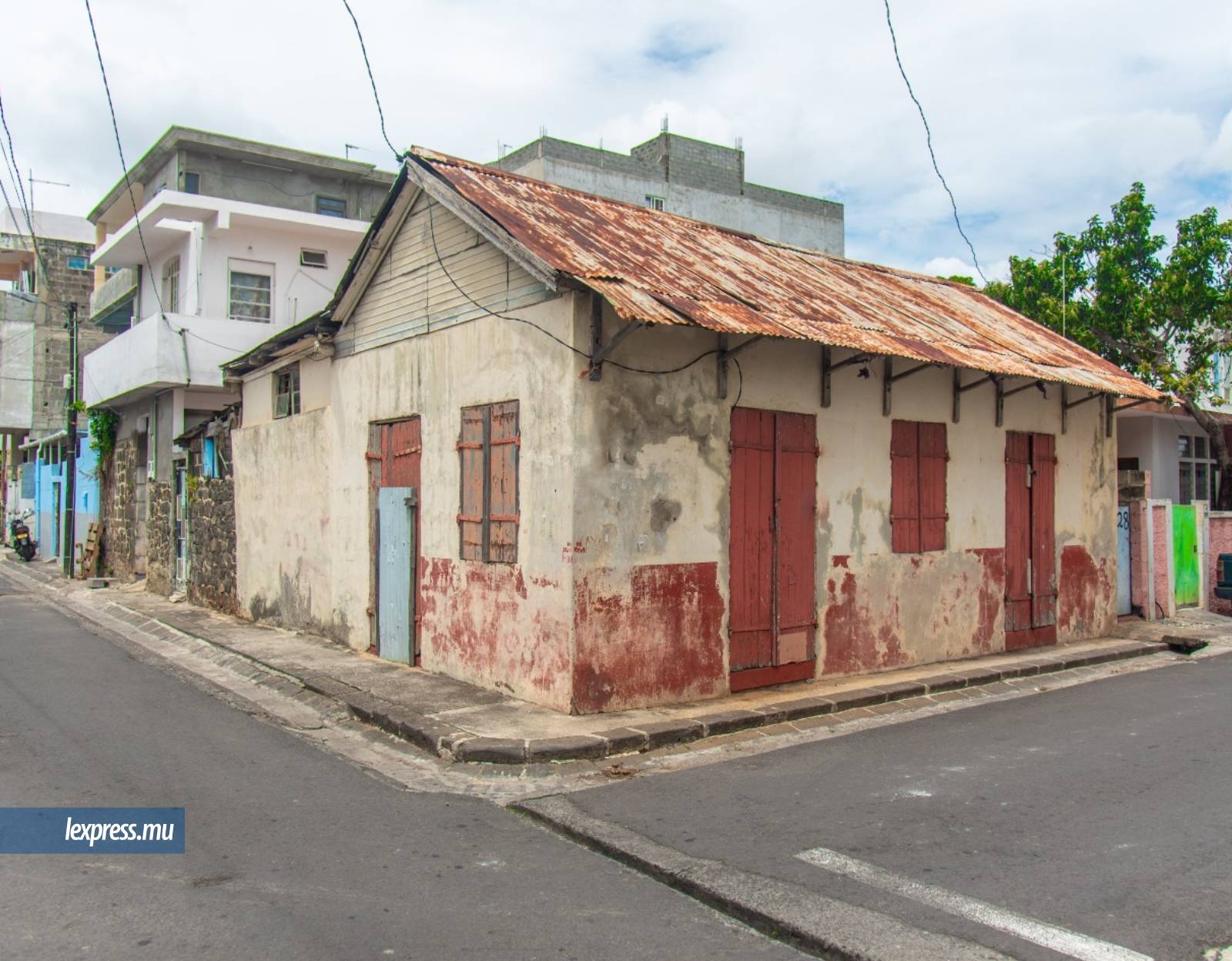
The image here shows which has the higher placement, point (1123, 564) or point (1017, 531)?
point (1017, 531)

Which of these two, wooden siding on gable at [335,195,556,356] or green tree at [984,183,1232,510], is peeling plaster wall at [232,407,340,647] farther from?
green tree at [984,183,1232,510]

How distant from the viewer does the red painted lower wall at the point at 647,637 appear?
8133 mm

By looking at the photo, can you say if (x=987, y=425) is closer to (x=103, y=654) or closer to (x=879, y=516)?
(x=879, y=516)

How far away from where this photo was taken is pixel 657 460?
8.62 m

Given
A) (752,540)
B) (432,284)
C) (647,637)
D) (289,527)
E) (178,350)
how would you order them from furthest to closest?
(178,350) < (289,527) < (432,284) < (752,540) < (647,637)

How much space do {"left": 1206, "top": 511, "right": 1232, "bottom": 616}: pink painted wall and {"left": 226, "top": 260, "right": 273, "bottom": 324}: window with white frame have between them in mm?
18536

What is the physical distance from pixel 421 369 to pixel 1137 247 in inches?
579

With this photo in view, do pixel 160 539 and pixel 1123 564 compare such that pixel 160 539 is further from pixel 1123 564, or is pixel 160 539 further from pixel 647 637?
pixel 1123 564

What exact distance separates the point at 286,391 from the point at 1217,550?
1488cm

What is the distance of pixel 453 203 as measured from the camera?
9.48 metres

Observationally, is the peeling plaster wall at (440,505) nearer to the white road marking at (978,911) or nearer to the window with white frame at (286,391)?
the window with white frame at (286,391)

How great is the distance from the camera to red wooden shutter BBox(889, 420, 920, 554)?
10.7 meters

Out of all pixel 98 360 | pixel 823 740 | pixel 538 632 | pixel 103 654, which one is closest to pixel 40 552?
pixel 98 360

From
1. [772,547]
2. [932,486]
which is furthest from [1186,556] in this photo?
[772,547]
